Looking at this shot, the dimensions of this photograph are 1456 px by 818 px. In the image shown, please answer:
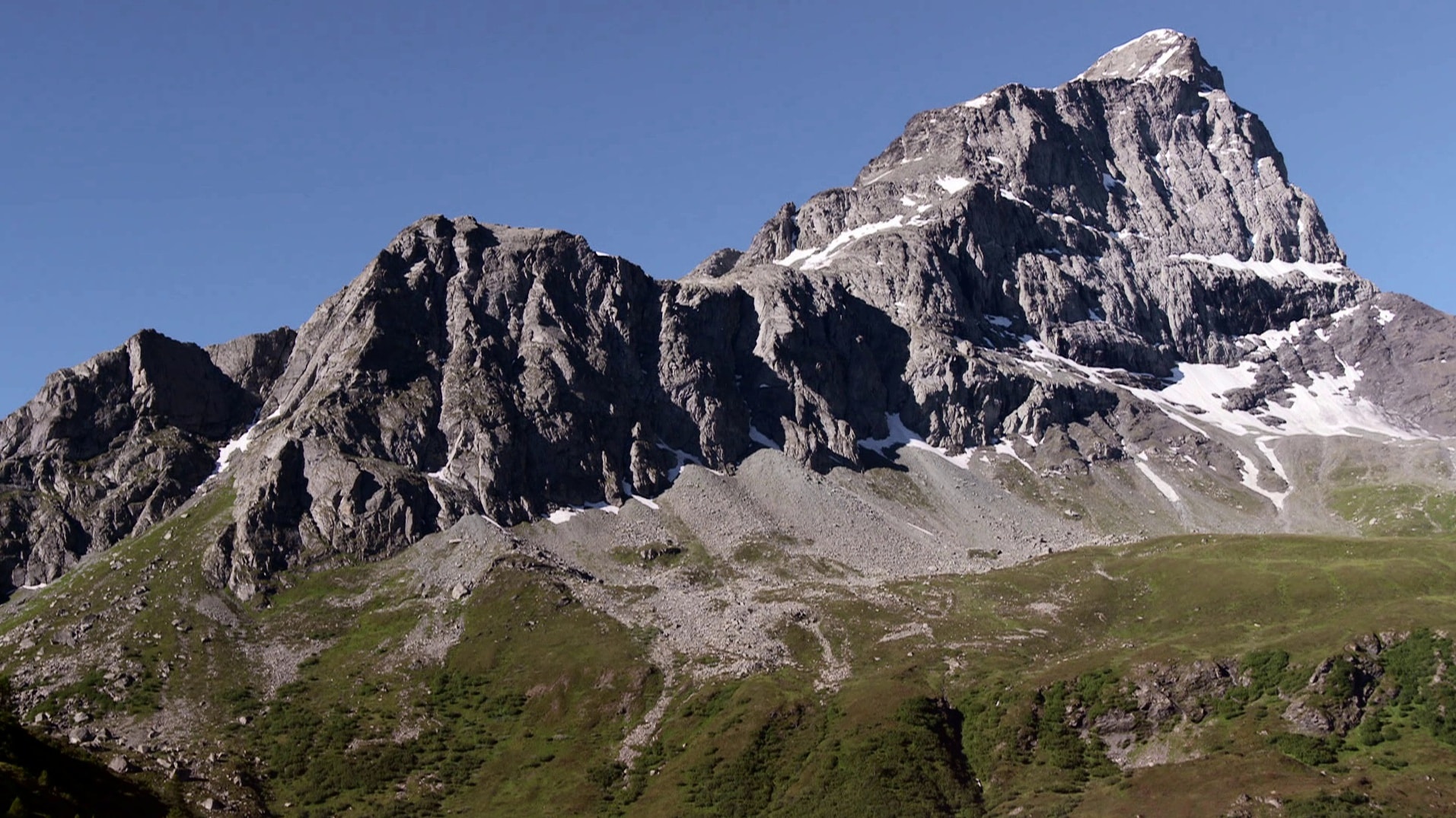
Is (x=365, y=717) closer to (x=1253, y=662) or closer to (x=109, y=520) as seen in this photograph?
(x=109, y=520)

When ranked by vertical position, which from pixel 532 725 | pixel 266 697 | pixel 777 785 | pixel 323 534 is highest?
pixel 323 534

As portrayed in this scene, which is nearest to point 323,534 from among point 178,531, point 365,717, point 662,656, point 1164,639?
point 178,531

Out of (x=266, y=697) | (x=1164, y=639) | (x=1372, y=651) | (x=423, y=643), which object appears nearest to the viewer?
(x=1372, y=651)

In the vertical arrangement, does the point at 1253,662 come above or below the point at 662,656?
below

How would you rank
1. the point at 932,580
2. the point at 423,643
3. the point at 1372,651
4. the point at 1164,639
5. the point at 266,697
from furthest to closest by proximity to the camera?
the point at 932,580 < the point at 423,643 < the point at 266,697 < the point at 1164,639 < the point at 1372,651

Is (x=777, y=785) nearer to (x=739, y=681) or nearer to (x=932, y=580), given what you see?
(x=739, y=681)

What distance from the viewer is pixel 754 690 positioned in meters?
129

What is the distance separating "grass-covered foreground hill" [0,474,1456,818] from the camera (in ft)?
324

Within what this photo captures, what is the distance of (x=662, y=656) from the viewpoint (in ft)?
477

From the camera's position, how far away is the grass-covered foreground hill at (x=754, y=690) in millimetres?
98875

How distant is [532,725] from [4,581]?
104246 mm

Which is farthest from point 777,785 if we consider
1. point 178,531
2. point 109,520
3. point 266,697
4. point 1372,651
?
point 109,520

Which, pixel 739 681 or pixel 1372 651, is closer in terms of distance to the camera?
Answer: pixel 1372 651

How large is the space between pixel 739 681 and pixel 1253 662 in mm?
56105
